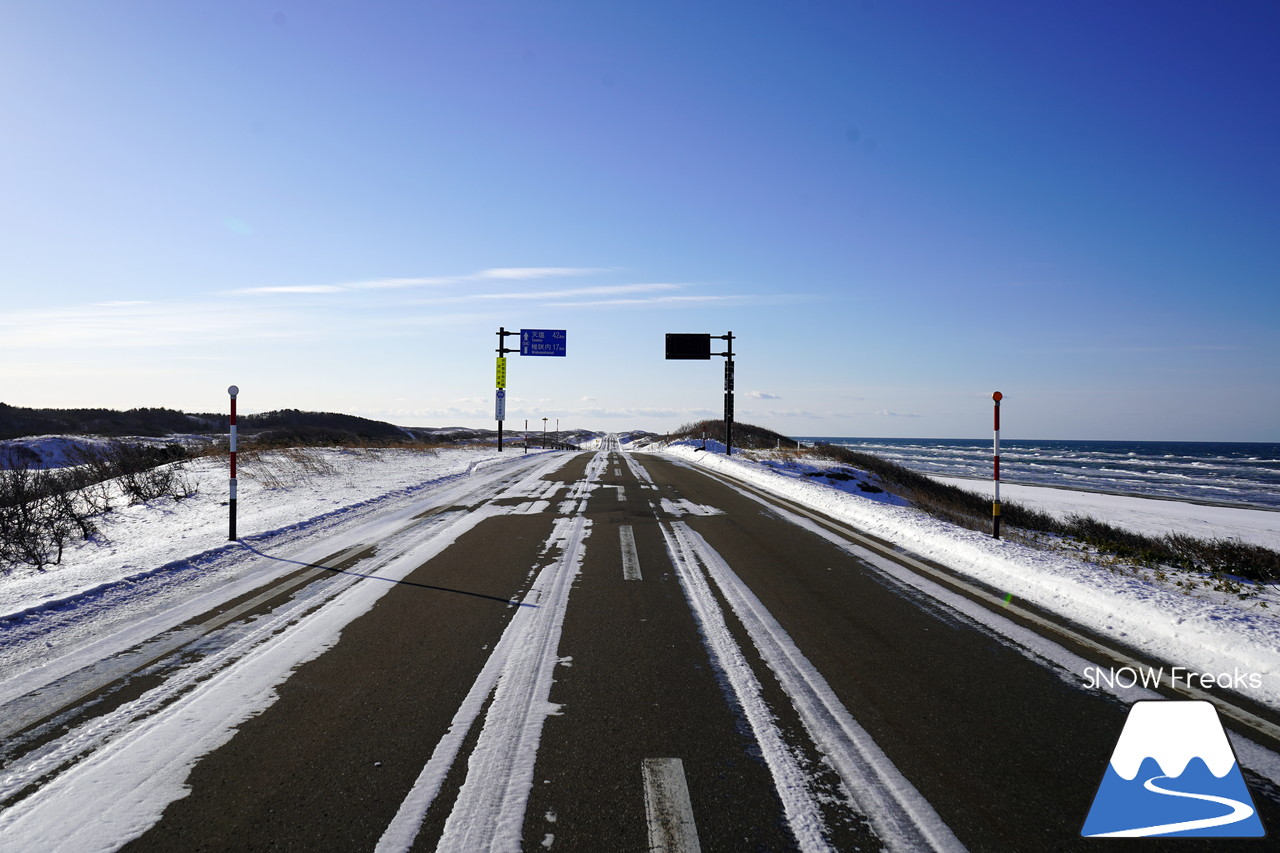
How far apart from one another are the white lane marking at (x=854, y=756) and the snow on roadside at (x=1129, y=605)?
8.42 feet

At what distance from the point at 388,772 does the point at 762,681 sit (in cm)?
217

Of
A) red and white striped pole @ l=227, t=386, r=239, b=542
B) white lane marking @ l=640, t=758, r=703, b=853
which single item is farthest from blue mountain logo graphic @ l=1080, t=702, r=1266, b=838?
red and white striped pole @ l=227, t=386, r=239, b=542

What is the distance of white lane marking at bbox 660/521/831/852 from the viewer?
2.48 metres

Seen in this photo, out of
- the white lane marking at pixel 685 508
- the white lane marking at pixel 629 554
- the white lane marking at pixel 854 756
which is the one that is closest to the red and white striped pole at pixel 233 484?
the white lane marking at pixel 629 554

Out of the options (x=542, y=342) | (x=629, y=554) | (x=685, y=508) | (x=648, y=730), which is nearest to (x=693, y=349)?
(x=542, y=342)

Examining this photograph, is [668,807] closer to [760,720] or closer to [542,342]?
[760,720]

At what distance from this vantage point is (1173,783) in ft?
9.74

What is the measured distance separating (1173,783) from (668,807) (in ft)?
8.06

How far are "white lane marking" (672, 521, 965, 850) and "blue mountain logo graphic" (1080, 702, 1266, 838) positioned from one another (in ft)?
2.19

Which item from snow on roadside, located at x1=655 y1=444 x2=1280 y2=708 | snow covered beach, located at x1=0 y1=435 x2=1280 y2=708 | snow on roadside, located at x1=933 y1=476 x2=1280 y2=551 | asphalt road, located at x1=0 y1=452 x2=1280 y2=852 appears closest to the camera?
asphalt road, located at x1=0 y1=452 x2=1280 y2=852

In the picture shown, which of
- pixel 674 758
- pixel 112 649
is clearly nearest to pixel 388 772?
pixel 674 758

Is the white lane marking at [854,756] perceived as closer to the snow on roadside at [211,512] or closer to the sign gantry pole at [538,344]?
the snow on roadside at [211,512]

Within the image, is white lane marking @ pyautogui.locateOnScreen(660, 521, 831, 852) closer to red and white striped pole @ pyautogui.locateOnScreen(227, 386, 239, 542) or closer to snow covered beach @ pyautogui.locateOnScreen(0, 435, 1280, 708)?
snow covered beach @ pyautogui.locateOnScreen(0, 435, 1280, 708)

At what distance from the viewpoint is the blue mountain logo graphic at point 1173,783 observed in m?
2.56
